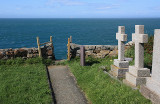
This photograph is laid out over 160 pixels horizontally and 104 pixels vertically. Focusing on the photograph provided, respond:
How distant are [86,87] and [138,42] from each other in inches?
97.5

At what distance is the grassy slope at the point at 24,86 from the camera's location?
6.34 meters

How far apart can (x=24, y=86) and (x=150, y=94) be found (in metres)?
4.34

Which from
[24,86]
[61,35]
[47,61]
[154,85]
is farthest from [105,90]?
[61,35]

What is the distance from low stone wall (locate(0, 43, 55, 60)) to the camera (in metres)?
11.6

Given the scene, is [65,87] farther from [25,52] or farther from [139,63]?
[25,52]

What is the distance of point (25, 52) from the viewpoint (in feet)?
38.9

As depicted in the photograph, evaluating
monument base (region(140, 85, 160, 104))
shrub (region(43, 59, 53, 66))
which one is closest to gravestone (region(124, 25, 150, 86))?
monument base (region(140, 85, 160, 104))

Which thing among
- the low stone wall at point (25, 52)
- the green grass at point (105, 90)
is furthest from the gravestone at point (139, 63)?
the low stone wall at point (25, 52)

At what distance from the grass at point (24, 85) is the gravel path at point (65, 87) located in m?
0.40

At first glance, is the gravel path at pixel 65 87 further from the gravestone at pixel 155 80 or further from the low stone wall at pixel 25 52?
the gravestone at pixel 155 80

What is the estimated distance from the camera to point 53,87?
7930 millimetres

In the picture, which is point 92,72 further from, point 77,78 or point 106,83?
point 106,83

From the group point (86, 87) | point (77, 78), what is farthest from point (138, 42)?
point (77, 78)

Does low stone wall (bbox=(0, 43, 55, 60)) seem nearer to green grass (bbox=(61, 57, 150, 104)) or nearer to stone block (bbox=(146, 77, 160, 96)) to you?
green grass (bbox=(61, 57, 150, 104))
